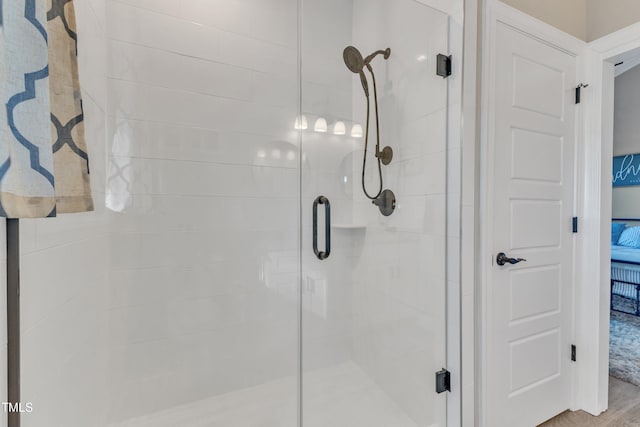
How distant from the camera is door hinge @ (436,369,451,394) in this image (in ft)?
4.81

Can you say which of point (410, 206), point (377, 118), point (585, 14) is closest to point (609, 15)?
point (585, 14)

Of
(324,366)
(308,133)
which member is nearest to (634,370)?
(324,366)

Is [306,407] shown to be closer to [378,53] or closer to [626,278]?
[378,53]

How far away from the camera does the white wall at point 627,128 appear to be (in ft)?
14.4

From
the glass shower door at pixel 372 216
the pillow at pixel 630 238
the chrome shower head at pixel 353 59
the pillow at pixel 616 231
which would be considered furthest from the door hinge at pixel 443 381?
the pillow at pixel 616 231

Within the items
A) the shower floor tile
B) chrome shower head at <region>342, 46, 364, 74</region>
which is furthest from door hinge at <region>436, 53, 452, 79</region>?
the shower floor tile

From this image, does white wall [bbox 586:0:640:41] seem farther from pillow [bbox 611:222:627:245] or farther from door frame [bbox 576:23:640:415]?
pillow [bbox 611:222:627:245]

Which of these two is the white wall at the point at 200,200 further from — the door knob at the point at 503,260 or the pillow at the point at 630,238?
the pillow at the point at 630,238

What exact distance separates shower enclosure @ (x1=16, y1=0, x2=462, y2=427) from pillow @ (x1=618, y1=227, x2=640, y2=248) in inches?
179

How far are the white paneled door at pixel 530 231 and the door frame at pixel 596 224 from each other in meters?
0.09

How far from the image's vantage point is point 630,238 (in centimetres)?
416

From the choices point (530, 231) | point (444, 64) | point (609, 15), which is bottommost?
point (530, 231)

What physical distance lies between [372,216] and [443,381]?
908 mm

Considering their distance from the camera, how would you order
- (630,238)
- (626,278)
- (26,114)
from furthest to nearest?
(630,238)
(626,278)
(26,114)
